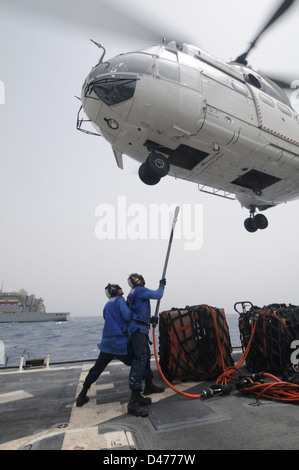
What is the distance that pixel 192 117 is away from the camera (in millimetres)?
6723

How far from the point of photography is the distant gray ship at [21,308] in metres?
84.1

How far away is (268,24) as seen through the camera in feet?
25.2

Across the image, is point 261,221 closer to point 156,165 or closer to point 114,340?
point 156,165

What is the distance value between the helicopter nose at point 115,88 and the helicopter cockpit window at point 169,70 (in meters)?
0.82

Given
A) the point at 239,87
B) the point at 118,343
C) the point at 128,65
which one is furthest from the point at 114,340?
the point at 239,87

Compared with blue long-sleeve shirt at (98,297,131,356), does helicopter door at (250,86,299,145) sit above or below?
above

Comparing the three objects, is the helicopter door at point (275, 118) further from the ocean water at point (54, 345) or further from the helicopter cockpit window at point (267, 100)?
the ocean water at point (54, 345)

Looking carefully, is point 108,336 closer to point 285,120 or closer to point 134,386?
point 134,386

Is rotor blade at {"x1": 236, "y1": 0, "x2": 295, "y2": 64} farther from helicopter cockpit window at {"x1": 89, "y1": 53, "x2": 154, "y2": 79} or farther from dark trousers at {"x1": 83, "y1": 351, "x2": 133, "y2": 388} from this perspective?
dark trousers at {"x1": 83, "y1": 351, "x2": 133, "y2": 388}

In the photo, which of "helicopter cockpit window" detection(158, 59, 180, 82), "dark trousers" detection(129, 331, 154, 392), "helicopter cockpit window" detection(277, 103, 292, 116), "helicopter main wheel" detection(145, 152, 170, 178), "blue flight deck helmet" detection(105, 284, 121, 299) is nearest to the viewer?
"dark trousers" detection(129, 331, 154, 392)

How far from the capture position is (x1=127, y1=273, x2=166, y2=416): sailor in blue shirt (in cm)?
385

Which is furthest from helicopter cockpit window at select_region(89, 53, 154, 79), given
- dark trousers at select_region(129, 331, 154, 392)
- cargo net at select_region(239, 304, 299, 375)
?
cargo net at select_region(239, 304, 299, 375)

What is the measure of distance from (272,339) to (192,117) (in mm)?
5765

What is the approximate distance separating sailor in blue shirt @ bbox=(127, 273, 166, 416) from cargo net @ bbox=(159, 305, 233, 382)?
2.13ft
